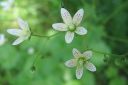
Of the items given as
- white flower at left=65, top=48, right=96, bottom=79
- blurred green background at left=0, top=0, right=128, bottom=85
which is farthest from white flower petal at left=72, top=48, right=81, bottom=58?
blurred green background at left=0, top=0, right=128, bottom=85

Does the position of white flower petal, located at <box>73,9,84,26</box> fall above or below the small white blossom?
above

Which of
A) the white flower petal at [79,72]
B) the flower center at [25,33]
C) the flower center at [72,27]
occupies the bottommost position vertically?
the white flower petal at [79,72]

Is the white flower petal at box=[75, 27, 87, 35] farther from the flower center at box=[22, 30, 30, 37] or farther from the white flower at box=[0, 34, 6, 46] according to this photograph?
the white flower at box=[0, 34, 6, 46]

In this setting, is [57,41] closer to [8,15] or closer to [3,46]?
[3,46]

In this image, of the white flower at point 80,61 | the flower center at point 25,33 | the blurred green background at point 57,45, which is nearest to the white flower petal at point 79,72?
the white flower at point 80,61

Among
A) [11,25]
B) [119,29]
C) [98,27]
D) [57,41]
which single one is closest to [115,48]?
[119,29]

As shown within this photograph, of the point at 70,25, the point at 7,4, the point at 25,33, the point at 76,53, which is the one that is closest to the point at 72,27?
the point at 70,25

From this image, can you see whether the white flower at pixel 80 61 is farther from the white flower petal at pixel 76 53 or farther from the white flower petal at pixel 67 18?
the white flower petal at pixel 67 18

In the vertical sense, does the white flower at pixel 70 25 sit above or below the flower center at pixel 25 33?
above
